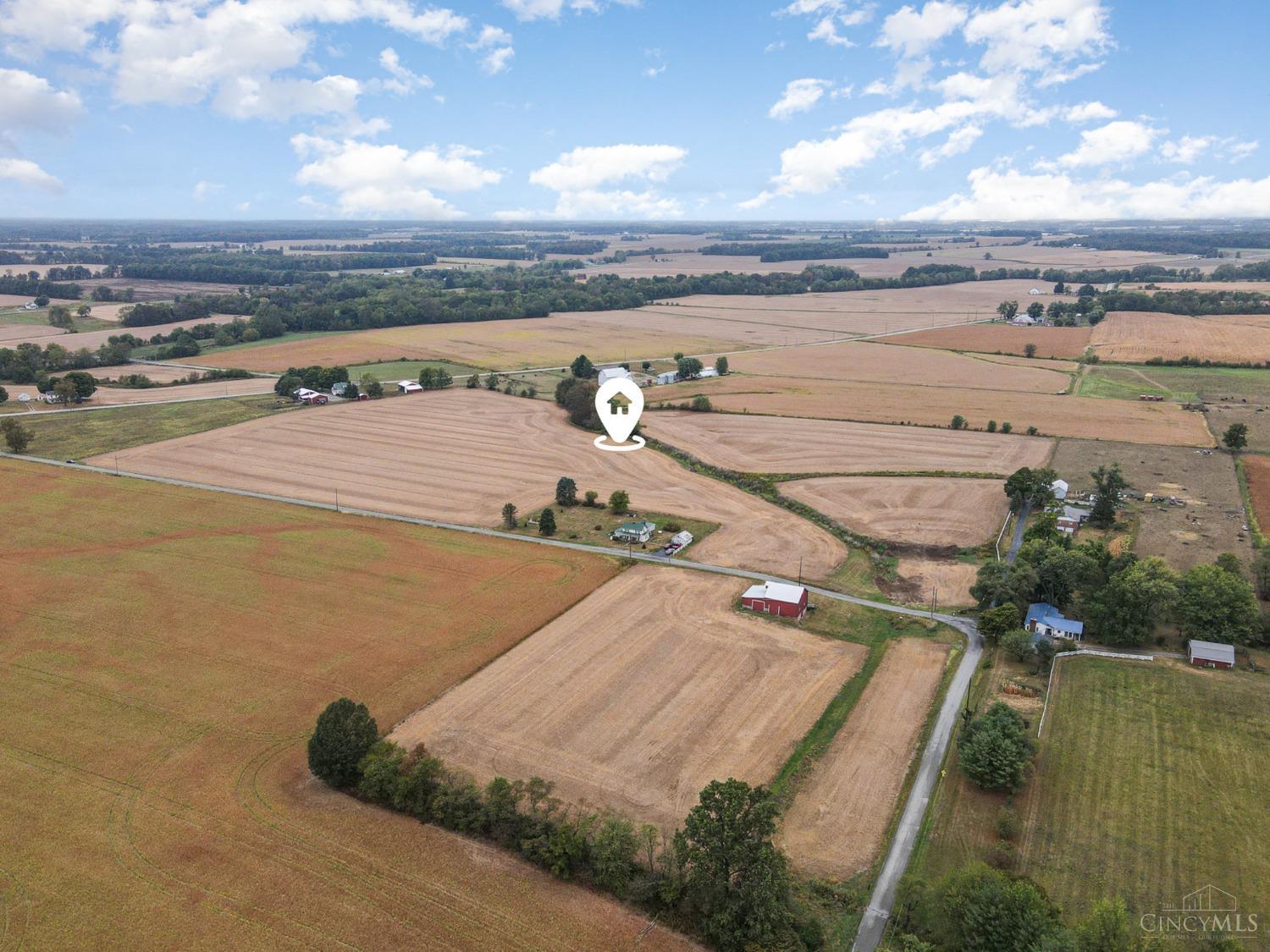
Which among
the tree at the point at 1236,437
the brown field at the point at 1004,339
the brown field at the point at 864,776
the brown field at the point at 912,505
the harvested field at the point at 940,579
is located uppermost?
the brown field at the point at 1004,339

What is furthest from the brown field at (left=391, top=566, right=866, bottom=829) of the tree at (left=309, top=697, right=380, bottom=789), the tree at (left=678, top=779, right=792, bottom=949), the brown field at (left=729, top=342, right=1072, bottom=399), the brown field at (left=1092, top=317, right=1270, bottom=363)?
the brown field at (left=1092, top=317, right=1270, bottom=363)

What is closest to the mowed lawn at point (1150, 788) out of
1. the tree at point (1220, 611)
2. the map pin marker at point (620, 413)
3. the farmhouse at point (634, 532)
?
the tree at point (1220, 611)

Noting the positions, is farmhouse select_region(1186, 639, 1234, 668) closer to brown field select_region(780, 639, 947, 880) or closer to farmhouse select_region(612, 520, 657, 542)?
brown field select_region(780, 639, 947, 880)

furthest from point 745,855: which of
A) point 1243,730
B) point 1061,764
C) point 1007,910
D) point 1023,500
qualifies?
point 1023,500

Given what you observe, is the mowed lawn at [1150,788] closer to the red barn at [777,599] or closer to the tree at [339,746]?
the red barn at [777,599]

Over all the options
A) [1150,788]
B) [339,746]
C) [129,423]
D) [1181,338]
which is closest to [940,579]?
[1150,788]

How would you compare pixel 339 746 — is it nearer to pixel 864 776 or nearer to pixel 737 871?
pixel 737 871

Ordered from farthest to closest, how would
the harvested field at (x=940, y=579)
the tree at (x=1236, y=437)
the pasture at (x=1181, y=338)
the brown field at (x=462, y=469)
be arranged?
the pasture at (x=1181, y=338)
the tree at (x=1236, y=437)
the brown field at (x=462, y=469)
the harvested field at (x=940, y=579)
